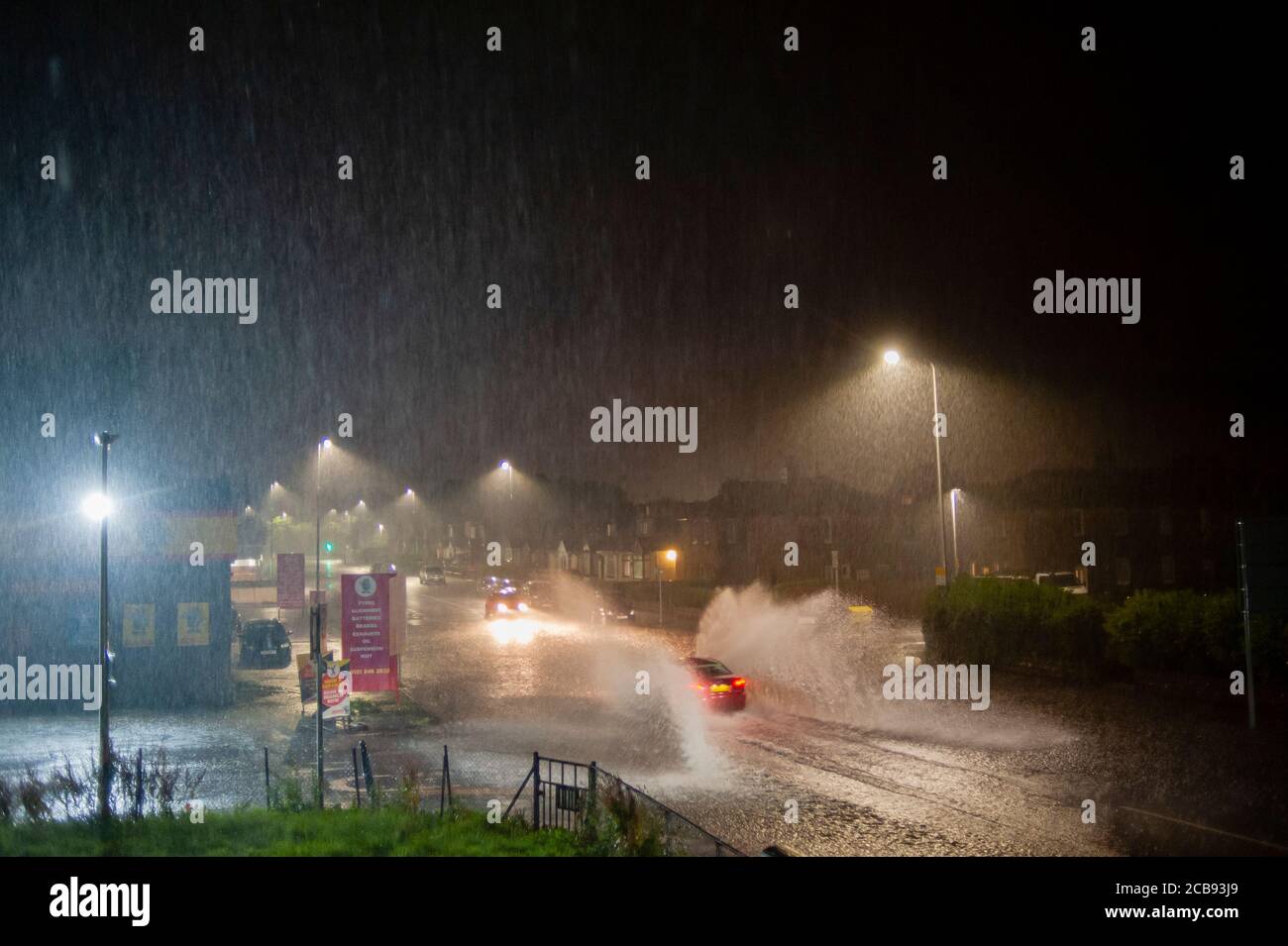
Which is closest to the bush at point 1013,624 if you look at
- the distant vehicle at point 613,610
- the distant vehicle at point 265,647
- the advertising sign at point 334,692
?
the advertising sign at point 334,692

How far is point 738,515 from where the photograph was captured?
59125 millimetres

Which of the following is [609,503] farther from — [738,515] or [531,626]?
[531,626]

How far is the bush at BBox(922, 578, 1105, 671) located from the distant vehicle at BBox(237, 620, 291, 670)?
21.8 m

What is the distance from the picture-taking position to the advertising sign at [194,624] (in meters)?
26.0

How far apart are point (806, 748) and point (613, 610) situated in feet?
95.7

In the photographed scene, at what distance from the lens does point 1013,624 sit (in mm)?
25031

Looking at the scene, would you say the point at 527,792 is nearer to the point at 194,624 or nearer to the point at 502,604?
the point at 194,624

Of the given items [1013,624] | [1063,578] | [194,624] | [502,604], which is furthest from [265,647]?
[1063,578]

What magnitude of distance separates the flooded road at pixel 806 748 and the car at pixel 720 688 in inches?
18.7

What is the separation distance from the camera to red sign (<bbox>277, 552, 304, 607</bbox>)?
27.8 metres

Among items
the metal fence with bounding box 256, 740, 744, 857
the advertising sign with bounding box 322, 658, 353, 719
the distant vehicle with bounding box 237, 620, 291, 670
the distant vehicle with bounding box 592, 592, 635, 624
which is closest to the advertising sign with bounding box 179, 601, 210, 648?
the distant vehicle with bounding box 237, 620, 291, 670

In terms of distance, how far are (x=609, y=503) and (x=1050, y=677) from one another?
220ft
